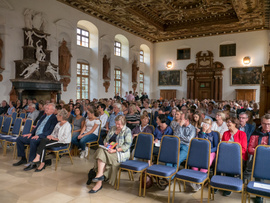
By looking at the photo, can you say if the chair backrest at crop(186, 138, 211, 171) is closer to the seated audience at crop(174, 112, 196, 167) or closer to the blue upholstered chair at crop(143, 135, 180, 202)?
the blue upholstered chair at crop(143, 135, 180, 202)

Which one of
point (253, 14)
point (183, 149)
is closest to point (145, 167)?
point (183, 149)

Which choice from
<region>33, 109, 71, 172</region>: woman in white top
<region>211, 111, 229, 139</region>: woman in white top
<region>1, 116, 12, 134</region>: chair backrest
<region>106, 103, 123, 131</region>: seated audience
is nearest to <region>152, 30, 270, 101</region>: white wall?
<region>211, 111, 229, 139</region>: woman in white top

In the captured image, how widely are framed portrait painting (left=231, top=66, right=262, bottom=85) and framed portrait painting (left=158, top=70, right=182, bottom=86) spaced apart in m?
4.65

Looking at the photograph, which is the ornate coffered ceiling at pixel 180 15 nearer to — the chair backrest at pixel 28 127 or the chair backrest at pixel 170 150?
the chair backrest at pixel 28 127

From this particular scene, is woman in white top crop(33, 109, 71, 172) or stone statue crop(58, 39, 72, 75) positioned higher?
stone statue crop(58, 39, 72, 75)

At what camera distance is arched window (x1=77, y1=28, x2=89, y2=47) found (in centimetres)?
1480

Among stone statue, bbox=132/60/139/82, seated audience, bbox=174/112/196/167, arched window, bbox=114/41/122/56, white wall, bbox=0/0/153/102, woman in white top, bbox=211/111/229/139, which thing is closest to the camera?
seated audience, bbox=174/112/196/167

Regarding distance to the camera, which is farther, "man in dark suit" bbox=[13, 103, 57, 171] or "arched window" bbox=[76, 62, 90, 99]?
"arched window" bbox=[76, 62, 90, 99]

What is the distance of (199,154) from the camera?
3533 millimetres

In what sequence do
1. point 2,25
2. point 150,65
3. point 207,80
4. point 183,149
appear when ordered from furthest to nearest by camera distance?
1. point 150,65
2. point 207,80
3. point 2,25
4. point 183,149

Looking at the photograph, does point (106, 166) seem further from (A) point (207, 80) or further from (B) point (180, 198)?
(A) point (207, 80)

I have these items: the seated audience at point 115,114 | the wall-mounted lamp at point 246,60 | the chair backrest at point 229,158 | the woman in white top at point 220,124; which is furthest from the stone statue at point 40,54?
the wall-mounted lamp at point 246,60

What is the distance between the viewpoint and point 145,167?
3.64 metres

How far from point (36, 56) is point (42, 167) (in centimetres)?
812
